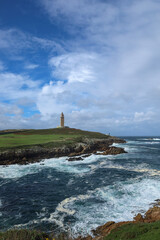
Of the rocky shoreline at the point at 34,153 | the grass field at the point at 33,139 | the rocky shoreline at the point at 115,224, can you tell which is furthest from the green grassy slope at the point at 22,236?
the grass field at the point at 33,139

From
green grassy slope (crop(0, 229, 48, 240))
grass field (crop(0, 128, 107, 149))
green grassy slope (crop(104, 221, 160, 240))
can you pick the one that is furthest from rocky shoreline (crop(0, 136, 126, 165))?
green grassy slope (crop(104, 221, 160, 240))

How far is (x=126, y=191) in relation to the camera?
62.8 ft

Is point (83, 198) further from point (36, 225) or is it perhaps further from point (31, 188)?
point (31, 188)

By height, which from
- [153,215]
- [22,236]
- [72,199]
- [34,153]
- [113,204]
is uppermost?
[34,153]

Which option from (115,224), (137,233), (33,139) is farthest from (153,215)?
(33,139)

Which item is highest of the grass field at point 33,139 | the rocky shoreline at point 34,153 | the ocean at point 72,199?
the grass field at point 33,139

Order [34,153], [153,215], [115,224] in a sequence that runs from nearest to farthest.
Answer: [115,224]
[153,215]
[34,153]

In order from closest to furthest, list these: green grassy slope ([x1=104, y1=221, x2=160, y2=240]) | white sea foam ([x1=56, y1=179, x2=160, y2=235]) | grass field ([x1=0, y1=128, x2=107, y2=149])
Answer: green grassy slope ([x1=104, y1=221, x2=160, y2=240]) < white sea foam ([x1=56, y1=179, x2=160, y2=235]) < grass field ([x1=0, y1=128, x2=107, y2=149])

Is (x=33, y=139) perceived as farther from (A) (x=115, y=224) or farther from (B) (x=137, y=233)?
(B) (x=137, y=233)

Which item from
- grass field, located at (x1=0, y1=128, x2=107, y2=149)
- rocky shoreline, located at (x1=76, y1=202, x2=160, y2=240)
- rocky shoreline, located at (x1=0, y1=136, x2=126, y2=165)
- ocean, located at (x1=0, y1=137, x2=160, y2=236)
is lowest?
ocean, located at (x1=0, y1=137, x2=160, y2=236)

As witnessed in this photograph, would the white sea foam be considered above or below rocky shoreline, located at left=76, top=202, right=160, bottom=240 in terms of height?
below

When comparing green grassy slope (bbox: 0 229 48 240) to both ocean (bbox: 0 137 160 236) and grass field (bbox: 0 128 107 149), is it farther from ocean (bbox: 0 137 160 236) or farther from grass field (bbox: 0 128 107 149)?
grass field (bbox: 0 128 107 149)

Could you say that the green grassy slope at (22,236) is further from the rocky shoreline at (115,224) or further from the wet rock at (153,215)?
the wet rock at (153,215)

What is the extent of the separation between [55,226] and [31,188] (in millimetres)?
9888
